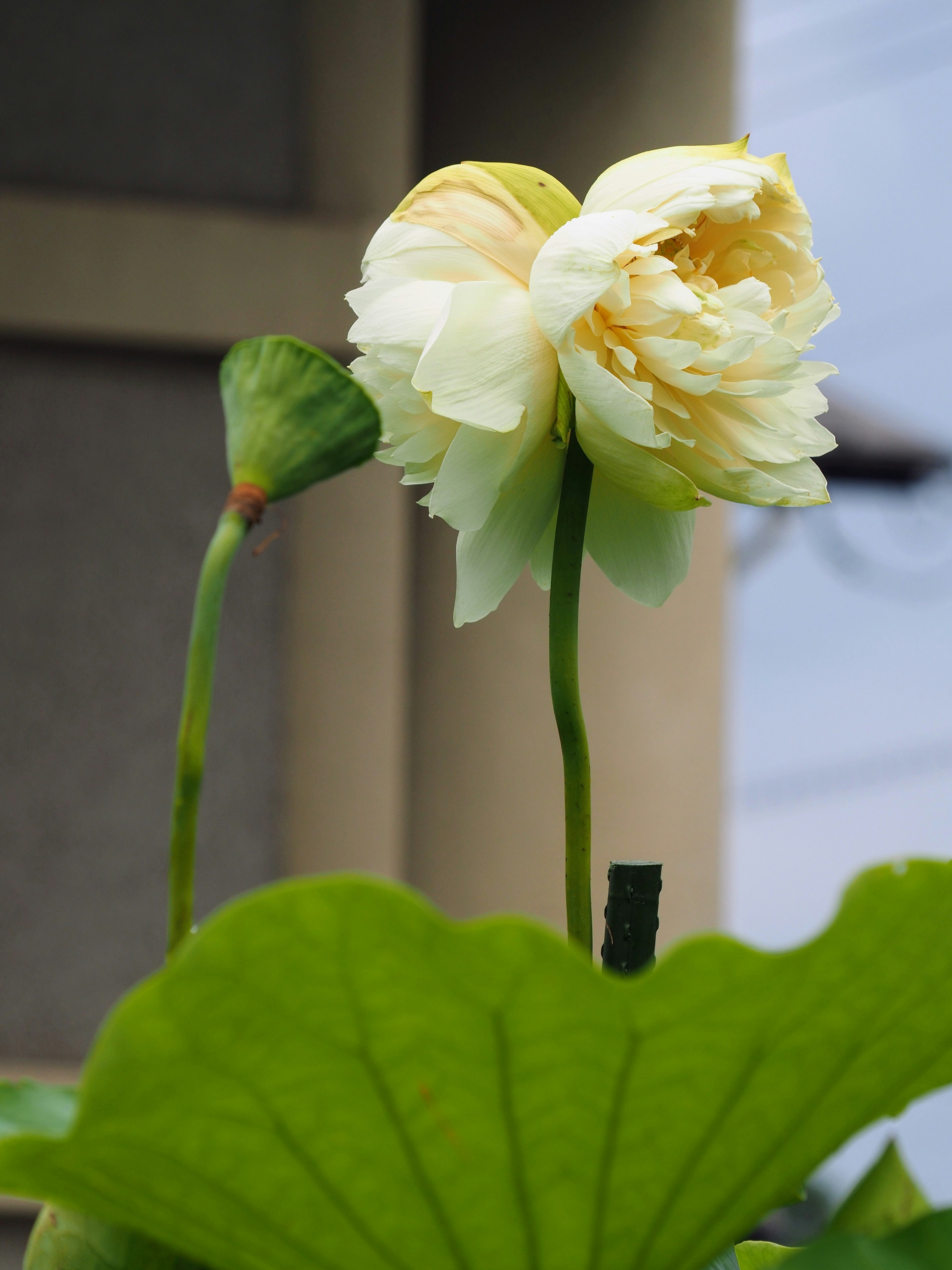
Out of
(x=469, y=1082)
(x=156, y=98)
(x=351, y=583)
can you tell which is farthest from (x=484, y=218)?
(x=156, y=98)

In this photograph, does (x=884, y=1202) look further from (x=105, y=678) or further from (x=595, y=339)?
(x=105, y=678)

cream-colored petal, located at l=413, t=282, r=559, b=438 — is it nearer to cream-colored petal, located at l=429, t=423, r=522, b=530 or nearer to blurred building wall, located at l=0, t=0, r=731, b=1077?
cream-colored petal, located at l=429, t=423, r=522, b=530

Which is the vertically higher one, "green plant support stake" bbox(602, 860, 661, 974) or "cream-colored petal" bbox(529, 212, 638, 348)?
"cream-colored petal" bbox(529, 212, 638, 348)

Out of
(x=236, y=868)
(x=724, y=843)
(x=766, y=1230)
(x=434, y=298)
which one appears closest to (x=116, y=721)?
(x=236, y=868)

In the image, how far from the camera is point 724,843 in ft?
5.27

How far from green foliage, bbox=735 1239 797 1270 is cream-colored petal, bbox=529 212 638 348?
0.36ft

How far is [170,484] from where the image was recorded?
1419 mm

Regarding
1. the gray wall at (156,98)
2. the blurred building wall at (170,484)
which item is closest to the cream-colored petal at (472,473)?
the blurred building wall at (170,484)

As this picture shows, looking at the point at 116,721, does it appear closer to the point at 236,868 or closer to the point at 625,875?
the point at 236,868

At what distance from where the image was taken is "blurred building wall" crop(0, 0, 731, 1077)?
4.50ft

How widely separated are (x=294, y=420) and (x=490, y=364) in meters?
0.03

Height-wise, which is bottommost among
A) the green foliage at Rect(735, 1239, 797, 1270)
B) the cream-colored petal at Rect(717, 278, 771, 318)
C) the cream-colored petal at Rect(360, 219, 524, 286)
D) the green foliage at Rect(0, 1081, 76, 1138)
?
the green foliage at Rect(735, 1239, 797, 1270)

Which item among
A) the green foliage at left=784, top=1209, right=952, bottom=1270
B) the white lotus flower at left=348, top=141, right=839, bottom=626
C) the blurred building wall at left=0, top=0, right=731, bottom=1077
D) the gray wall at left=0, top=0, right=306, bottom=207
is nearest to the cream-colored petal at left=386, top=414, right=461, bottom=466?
the white lotus flower at left=348, top=141, right=839, bottom=626

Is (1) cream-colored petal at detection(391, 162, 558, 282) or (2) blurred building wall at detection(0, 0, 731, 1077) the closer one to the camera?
(1) cream-colored petal at detection(391, 162, 558, 282)
